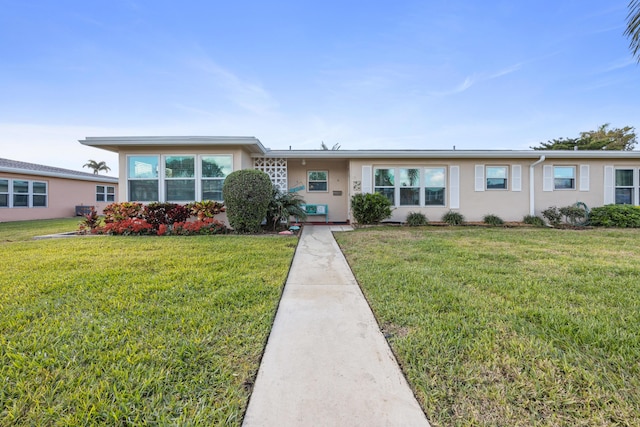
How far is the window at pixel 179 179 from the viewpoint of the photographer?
8.48m

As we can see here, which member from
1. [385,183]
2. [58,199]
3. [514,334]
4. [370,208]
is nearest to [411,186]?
[385,183]

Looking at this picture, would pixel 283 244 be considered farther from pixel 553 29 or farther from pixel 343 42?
pixel 553 29

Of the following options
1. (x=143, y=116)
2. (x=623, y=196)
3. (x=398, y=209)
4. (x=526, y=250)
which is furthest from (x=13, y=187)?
(x=623, y=196)

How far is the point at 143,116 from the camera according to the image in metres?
11.7

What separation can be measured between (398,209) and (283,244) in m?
5.50

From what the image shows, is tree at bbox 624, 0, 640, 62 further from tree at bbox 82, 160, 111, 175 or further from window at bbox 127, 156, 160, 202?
tree at bbox 82, 160, 111, 175

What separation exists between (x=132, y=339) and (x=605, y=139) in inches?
1369

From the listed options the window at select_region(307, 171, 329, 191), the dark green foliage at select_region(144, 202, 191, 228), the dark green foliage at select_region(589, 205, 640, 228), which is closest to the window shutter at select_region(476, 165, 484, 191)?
the dark green foliage at select_region(589, 205, 640, 228)

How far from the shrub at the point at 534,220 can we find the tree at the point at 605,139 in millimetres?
19118

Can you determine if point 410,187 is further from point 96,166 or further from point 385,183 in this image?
point 96,166

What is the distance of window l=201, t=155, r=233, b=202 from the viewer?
27.9 ft

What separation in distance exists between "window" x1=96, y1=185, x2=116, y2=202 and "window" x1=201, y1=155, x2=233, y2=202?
1390cm

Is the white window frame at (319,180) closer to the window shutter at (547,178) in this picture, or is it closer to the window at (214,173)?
the window at (214,173)

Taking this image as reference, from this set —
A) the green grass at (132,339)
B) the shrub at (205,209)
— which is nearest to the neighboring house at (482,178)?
the shrub at (205,209)
